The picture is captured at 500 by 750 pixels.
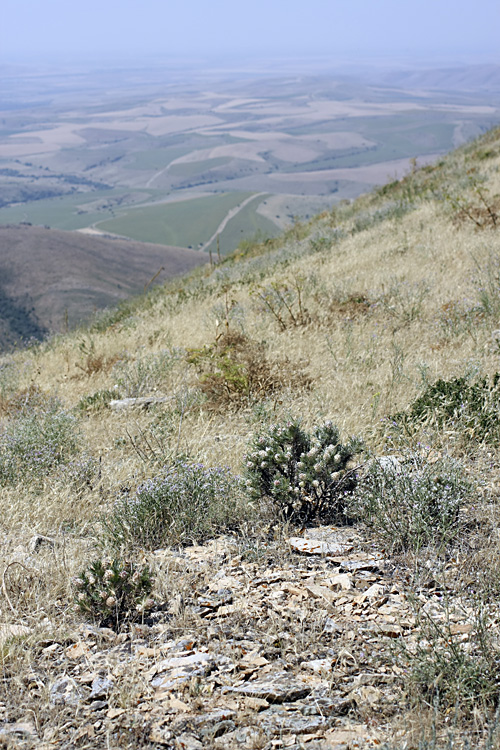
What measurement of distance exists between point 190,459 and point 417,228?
24.6ft

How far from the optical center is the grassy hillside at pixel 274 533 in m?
1.75

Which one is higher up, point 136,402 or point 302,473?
point 302,473

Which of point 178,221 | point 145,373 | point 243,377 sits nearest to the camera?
point 243,377

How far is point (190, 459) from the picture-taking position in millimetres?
3654

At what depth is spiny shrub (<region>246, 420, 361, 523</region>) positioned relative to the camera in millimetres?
2941

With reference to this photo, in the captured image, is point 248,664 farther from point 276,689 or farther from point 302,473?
point 302,473

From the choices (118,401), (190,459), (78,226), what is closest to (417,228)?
(118,401)

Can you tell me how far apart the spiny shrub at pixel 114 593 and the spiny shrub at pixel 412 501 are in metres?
1.07

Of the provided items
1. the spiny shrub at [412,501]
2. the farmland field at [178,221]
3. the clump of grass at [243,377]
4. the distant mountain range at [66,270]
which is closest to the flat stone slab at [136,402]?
the clump of grass at [243,377]

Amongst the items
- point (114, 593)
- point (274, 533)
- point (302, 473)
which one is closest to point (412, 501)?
point (302, 473)

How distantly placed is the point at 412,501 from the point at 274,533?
684 mm

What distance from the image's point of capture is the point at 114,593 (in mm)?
2258

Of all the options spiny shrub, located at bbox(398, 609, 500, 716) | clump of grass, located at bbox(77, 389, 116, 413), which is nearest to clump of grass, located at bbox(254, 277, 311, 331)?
clump of grass, located at bbox(77, 389, 116, 413)

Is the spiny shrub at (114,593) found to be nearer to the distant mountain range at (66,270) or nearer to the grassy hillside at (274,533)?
the grassy hillside at (274,533)
